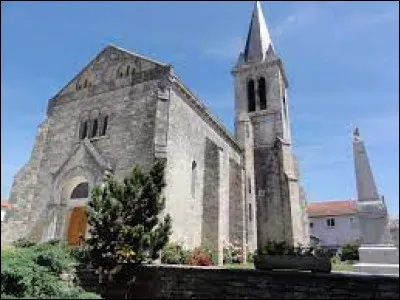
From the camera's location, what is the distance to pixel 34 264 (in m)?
10.1

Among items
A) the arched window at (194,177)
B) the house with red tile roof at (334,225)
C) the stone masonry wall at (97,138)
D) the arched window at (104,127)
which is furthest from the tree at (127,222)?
the house with red tile roof at (334,225)

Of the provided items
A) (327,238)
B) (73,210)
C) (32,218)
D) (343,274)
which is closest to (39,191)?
(32,218)

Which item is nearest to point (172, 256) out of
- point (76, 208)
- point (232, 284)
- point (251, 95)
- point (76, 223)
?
point (232, 284)

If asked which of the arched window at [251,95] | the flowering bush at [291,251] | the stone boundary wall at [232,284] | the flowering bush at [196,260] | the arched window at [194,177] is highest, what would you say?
the arched window at [251,95]

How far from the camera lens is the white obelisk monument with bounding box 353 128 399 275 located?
27.8 ft

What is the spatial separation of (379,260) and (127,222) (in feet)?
24.7

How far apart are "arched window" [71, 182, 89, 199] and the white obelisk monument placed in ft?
45.9

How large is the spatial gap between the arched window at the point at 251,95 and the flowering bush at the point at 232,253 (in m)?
16.6

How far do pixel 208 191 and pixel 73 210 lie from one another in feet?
25.4

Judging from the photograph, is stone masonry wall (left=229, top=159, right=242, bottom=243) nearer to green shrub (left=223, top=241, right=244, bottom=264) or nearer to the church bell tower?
the church bell tower

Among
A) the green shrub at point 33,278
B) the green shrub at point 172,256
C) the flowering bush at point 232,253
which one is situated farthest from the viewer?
the flowering bush at point 232,253

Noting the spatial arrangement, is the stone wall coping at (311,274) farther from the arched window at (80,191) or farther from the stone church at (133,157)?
the arched window at (80,191)

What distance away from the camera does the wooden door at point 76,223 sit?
18516 mm

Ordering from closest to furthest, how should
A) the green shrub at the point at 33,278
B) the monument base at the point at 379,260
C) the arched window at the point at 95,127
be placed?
the monument base at the point at 379,260, the green shrub at the point at 33,278, the arched window at the point at 95,127
